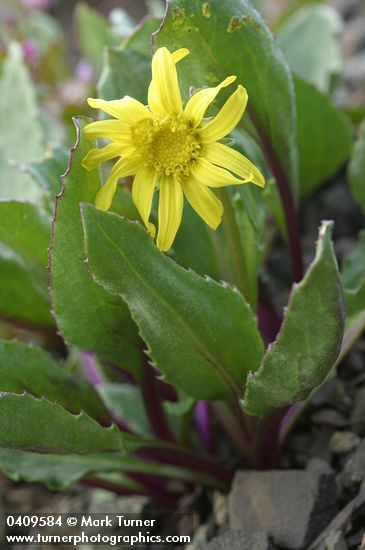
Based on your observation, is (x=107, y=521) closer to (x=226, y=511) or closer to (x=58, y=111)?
(x=226, y=511)

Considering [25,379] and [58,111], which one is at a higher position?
[58,111]

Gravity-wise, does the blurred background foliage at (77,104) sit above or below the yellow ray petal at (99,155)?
above

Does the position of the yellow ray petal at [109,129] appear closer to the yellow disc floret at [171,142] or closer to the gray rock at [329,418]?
the yellow disc floret at [171,142]

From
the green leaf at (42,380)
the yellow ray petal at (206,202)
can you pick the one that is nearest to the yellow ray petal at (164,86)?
the yellow ray petal at (206,202)

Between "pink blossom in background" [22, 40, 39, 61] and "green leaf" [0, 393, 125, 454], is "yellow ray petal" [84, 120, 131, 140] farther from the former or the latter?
"pink blossom in background" [22, 40, 39, 61]

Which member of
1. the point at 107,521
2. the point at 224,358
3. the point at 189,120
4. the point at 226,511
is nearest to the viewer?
the point at 189,120

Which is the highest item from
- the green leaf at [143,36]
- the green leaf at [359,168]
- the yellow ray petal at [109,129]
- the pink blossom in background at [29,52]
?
the pink blossom in background at [29,52]

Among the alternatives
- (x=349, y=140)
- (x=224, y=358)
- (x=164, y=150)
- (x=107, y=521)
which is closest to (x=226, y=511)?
(x=107, y=521)
